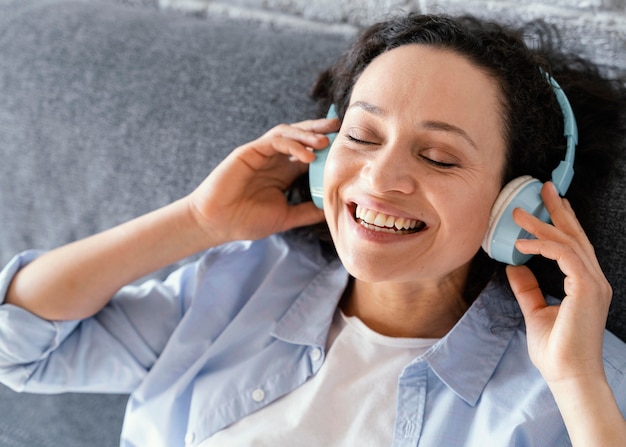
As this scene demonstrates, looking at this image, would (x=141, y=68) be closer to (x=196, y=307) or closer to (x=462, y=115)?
(x=196, y=307)

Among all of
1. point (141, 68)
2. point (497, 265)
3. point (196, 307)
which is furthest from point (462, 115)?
point (141, 68)

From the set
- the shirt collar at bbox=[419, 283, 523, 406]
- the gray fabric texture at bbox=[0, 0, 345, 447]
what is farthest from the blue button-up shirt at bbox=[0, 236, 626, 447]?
the gray fabric texture at bbox=[0, 0, 345, 447]

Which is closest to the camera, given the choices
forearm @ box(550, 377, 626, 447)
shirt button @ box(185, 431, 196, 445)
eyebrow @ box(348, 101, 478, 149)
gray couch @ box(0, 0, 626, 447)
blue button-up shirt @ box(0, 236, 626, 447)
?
forearm @ box(550, 377, 626, 447)

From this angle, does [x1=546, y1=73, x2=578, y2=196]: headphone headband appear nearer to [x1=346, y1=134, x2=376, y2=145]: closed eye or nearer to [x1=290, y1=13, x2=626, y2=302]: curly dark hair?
[x1=290, y1=13, x2=626, y2=302]: curly dark hair

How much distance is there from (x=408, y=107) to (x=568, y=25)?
0.48 metres

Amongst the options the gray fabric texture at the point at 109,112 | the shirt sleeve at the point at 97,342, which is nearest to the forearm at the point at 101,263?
the shirt sleeve at the point at 97,342

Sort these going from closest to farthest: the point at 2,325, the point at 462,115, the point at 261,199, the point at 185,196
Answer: the point at 462,115 < the point at 2,325 < the point at 261,199 < the point at 185,196

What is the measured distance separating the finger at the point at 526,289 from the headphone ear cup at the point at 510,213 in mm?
64

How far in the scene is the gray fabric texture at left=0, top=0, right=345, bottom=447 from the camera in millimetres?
1583

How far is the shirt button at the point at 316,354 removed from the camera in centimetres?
137

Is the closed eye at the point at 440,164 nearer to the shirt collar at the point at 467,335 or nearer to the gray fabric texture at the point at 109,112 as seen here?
the shirt collar at the point at 467,335

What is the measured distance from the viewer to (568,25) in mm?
1449

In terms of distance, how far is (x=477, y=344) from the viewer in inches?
50.9

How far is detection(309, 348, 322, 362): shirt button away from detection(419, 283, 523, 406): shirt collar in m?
0.19
